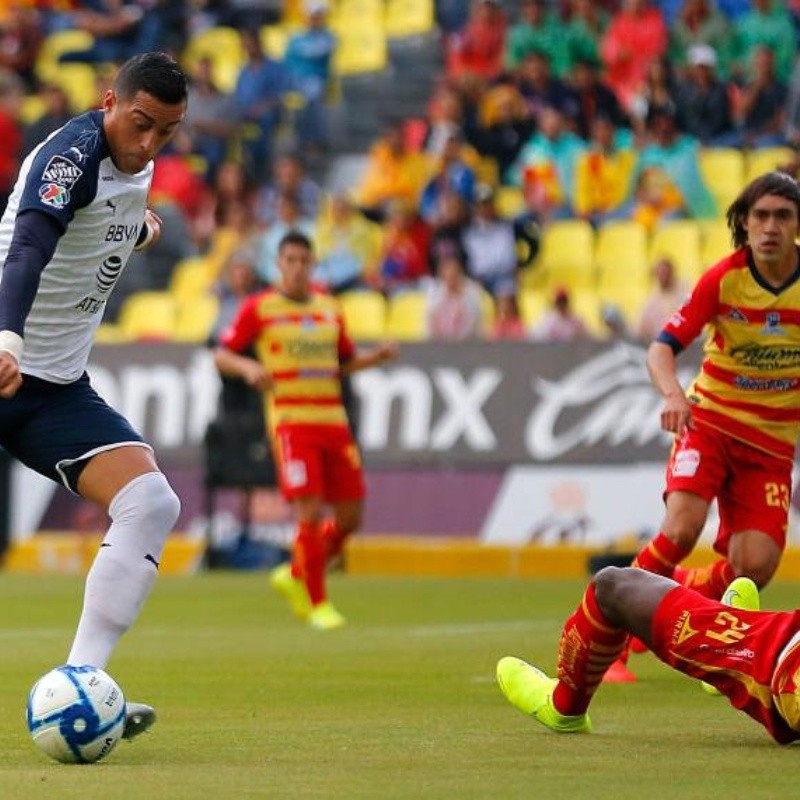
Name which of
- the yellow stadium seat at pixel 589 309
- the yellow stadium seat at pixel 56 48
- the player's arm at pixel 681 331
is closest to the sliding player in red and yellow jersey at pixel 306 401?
the player's arm at pixel 681 331

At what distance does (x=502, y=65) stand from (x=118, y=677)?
14865mm

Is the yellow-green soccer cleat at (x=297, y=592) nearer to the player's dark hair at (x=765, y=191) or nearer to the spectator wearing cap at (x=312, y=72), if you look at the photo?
the player's dark hair at (x=765, y=191)

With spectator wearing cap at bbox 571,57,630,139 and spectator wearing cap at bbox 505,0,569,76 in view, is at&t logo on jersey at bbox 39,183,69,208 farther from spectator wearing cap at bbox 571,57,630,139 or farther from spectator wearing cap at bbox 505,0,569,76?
spectator wearing cap at bbox 505,0,569,76

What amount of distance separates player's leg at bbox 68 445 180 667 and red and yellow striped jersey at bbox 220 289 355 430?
297 inches

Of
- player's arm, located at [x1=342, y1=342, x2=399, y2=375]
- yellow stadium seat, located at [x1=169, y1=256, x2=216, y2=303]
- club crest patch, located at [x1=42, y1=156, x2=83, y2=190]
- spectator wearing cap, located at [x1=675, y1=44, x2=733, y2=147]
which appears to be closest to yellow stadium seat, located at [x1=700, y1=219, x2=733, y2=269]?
spectator wearing cap, located at [x1=675, y1=44, x2=733, y2=147]

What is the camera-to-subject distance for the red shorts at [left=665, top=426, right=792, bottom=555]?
10.5 metres

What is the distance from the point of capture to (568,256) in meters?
22.3

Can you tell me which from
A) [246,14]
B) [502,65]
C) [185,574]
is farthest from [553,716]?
[246,14]

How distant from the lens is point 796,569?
61.3 feet

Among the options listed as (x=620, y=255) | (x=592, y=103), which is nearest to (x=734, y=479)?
(x=620, y=255)

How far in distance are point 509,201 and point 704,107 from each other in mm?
2360

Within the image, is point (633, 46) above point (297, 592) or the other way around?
above

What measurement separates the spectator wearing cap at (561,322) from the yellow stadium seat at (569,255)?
1.53 m

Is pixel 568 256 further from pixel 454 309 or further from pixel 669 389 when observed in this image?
pixel 669 389
